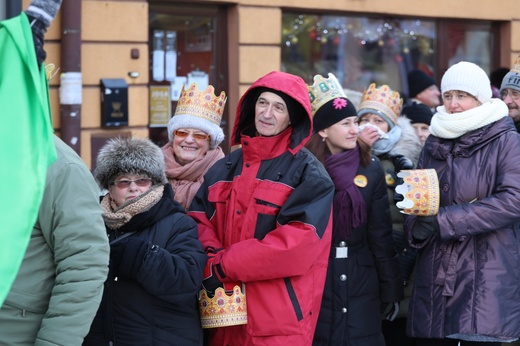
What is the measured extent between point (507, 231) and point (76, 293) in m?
2.43

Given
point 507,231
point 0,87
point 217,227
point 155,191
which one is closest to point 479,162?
point 507,231

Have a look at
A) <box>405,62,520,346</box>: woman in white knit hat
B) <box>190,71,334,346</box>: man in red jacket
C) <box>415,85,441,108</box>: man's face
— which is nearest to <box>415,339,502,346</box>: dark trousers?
<box>405,62,520,346</box>: woman in white knit hat

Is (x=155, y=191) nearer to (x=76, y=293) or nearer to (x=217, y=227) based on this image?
(x=217, y=227)

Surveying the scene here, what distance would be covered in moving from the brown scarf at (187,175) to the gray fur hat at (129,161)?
561mm

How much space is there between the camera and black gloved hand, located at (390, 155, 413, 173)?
539 cm

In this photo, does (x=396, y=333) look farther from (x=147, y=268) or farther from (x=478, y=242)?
(x=147, y=268)

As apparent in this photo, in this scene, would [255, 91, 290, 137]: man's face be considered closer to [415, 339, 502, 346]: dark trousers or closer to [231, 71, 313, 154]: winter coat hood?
[231, 71, 313, 154]: winter coat hood

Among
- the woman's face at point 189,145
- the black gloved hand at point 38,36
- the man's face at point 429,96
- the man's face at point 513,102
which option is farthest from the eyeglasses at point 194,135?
the man's face at point 429,96

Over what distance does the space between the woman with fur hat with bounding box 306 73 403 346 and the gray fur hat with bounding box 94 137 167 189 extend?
1.17 m

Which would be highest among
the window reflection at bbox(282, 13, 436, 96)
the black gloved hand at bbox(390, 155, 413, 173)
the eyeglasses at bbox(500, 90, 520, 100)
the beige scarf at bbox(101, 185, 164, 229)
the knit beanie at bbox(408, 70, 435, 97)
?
the window reflection at bbox(282, 13, 436, 96)

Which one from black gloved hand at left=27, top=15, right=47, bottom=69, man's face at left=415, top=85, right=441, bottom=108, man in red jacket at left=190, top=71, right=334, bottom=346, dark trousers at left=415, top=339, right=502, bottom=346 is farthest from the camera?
man's face at left=415, top=85, right=441, bottom=108

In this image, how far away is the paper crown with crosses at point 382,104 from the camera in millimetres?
5883

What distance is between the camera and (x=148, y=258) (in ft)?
11.7

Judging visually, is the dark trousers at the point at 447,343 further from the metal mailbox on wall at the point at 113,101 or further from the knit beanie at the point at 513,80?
the metal mailbox on wall at the point at 113,101
